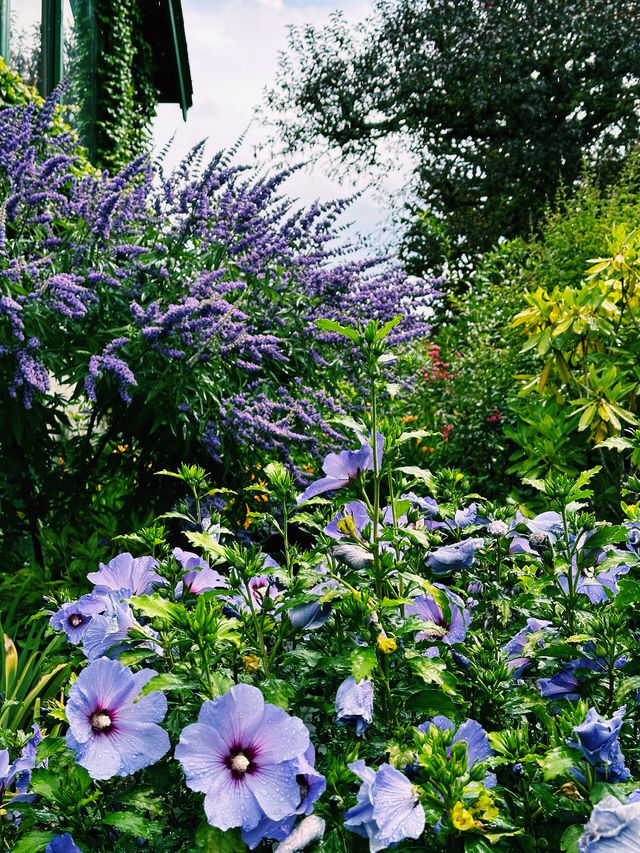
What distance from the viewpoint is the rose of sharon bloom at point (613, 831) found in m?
0.61

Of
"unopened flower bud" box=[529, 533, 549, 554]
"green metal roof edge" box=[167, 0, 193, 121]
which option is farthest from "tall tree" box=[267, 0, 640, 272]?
"unopened flower bud" box=[529, 533, 549, 554]

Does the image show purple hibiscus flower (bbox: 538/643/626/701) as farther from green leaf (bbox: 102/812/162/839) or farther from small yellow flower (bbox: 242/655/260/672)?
green leaf (bbox: 102/812/162/839)

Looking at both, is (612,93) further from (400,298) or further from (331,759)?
(331,759)

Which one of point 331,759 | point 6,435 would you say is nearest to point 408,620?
point 331,759

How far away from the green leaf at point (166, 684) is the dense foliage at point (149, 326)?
1689 millimetres

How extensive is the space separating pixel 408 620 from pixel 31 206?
107 inches

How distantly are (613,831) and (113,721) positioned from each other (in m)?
0.59

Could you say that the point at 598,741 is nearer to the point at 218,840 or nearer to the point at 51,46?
the point at 218,840

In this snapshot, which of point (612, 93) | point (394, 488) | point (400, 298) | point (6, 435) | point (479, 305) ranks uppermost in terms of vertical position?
point (612, 93)

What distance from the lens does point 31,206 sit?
2992 millimetres

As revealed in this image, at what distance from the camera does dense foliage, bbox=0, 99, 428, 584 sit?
2.81 m

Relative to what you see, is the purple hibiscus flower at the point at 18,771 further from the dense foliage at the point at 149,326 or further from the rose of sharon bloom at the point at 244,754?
the dense foliage at the point at 149,326

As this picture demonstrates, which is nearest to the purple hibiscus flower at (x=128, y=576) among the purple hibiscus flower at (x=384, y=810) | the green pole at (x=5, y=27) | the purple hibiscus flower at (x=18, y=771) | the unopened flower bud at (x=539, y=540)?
the purple hibiscus flower at (x=18, y=771)

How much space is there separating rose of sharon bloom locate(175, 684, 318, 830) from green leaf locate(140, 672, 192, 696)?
7cm
